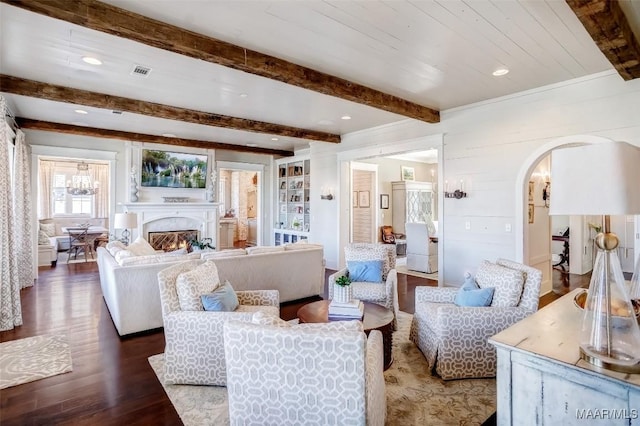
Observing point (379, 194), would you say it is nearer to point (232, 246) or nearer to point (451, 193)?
point (451, 193)

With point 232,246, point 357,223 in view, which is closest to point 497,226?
point 357,223

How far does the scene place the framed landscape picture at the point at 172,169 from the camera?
766 centimetres

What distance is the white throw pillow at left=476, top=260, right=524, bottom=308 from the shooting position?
8.76ft

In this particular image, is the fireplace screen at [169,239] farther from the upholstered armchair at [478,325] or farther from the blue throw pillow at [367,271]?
the upholstered armchair at [478,325]

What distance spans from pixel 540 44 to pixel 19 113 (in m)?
7.24

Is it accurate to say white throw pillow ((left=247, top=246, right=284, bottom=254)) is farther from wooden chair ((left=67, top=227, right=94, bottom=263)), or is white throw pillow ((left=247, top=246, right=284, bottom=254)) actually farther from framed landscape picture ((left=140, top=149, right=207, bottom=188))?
wooden chair ((left=67, top=227, right=94, bottom=263))

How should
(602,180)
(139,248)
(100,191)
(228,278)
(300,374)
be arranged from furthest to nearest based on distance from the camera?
(100,191)
(139,248)
(228,278)
(300,374)
(602,180)

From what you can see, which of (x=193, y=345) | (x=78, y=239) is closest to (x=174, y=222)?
(x=78, y=239)

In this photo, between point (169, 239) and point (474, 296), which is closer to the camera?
point (474, 296)

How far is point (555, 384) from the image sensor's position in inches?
52.7

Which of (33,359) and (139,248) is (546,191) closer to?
(139,248)

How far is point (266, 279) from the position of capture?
14.7 ft

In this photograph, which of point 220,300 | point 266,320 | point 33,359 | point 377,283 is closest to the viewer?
point 266,320

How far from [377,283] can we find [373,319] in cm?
117
